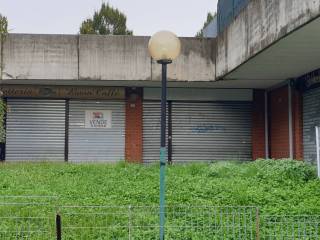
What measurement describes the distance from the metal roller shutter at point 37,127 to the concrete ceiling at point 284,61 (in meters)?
5.58

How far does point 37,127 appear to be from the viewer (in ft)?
58.6

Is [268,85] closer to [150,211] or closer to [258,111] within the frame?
[258,111]

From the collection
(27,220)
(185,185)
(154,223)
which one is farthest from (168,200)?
(27,220)

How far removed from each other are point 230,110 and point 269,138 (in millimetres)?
1551

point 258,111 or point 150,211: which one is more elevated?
point 258,111

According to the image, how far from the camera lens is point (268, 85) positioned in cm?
1756

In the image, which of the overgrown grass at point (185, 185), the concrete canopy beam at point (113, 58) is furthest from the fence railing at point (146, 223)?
the concrete canopy beam at point (113, 58)

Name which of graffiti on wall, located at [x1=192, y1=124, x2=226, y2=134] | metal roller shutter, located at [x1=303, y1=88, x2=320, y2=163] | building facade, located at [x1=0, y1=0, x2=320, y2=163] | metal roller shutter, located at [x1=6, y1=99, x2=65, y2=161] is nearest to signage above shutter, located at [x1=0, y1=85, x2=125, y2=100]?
building facade, located at [x1=0, y1=0, x2=320, y2=163]

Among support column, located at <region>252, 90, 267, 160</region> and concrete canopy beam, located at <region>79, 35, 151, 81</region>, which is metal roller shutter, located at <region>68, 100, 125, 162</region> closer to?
concrete canopy beam, located at <region>79, 35, 151, 81</region>

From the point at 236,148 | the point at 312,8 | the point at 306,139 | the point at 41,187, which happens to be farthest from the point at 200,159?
the point at 312,8

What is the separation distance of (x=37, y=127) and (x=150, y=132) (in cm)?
361

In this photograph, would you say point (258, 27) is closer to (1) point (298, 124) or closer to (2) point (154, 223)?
(1) point (298, 124)

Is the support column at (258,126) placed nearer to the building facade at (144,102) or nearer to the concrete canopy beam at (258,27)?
the building facade at (144,102)

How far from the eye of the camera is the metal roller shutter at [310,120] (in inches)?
587
